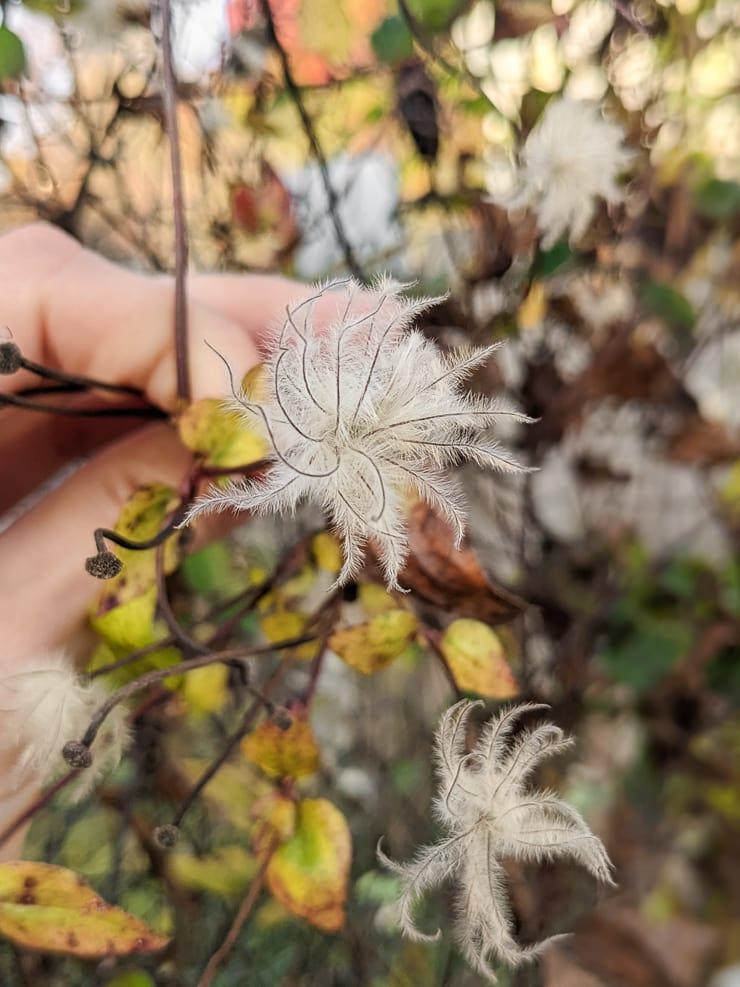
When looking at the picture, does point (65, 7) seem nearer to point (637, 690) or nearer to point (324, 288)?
point (324, 288)

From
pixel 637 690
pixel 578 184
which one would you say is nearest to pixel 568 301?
pixel 578 184

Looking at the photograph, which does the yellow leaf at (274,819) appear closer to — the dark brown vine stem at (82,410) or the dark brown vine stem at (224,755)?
the dark brown vine stem at (224,755)

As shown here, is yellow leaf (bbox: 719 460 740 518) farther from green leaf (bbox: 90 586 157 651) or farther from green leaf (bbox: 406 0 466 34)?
green leaf (bbox: 90 586 157 651)

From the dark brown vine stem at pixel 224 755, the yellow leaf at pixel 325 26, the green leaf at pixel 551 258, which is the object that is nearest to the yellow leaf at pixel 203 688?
the dark brown vine stem at pixel 224 755

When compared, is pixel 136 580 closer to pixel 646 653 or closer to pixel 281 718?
pixel 281 718

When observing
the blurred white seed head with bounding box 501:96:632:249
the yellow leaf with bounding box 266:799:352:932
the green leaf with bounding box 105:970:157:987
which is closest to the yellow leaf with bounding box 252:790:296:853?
the yellow leaf with bounding box 266:799:352:932

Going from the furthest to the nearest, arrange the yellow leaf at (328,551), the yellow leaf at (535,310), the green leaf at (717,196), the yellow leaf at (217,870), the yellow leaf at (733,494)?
the yellow leaf at (733,494)
the green leaf at (717,196)
the yellow leaf at (535,310)
the yellow leaf at (217,870)
the yellow leaf at (328,551)

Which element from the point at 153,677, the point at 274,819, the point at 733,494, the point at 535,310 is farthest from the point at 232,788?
the point at 733,494
